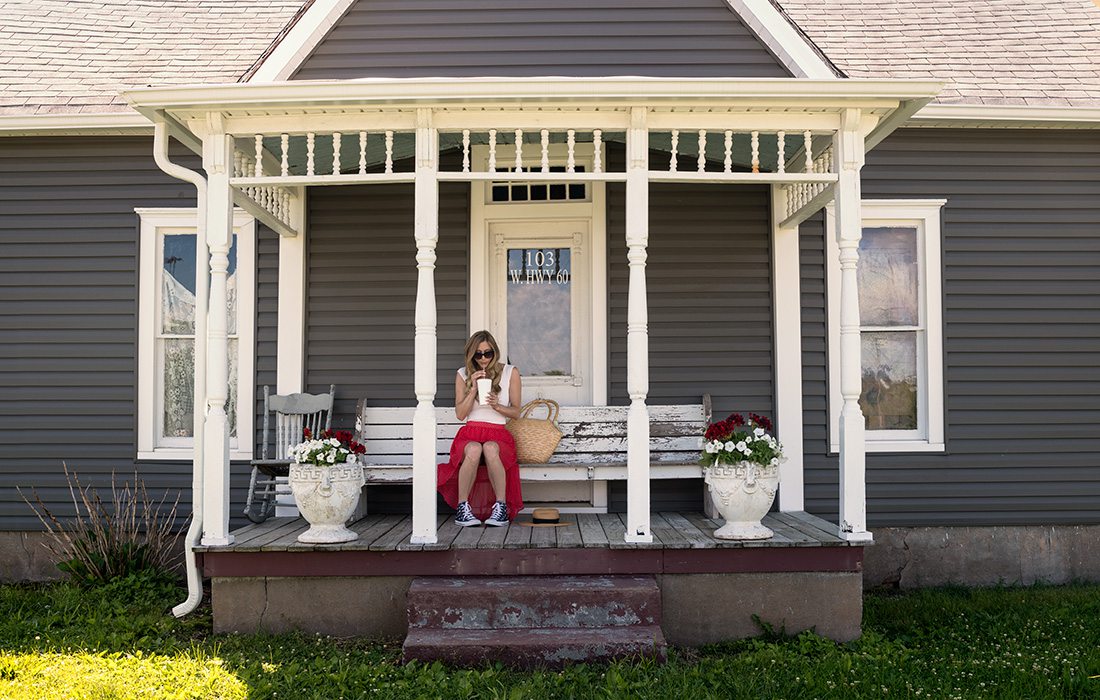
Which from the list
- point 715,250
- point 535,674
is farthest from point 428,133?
point 535,674

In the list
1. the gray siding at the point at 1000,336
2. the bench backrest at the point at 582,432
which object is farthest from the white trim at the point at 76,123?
the gray siding at the point at 1000,336

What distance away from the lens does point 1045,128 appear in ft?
22.1

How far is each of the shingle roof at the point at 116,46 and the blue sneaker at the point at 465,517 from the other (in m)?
3.84

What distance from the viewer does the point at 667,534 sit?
5.34m

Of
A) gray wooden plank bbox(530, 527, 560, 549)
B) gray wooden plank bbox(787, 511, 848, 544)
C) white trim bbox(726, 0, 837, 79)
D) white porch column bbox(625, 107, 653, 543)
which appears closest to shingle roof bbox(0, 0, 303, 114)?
white porch column bbox(625, 107, 653, 543)

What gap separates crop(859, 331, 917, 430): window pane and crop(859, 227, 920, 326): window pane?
0.43 ft

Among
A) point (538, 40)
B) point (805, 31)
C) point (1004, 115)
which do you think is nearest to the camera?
point (538, 40)

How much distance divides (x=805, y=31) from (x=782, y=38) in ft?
3.99

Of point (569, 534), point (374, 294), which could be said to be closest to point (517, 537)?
point (569, 534)

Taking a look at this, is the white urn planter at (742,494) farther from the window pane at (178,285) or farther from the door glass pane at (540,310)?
the window pane at (178,285)

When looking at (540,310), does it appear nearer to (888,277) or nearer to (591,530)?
(591,530)

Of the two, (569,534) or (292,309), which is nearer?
(569,534)

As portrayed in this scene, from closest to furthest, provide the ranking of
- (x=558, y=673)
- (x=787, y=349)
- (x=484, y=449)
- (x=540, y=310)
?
(x=558, y=673) → (x=484, y=449) → (x=787, y=349) → (x=540, y=310)

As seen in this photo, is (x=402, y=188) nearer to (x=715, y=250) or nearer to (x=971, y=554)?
(x=715, y=250)
